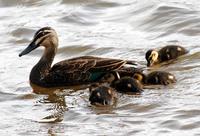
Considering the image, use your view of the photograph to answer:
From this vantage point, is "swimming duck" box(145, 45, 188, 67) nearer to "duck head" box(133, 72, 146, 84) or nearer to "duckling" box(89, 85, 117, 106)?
"duck head" box(133, 72, 146, 84)

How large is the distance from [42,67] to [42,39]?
13.9 inches

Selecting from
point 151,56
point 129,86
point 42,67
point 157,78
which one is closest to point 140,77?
point 157,78

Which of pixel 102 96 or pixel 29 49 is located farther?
pixel 29 49

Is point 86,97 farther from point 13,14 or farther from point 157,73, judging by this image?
point 13,14

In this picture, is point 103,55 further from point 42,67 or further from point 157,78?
point 157,78

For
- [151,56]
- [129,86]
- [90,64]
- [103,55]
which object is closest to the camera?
[129,86]

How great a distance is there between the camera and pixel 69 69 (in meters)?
9.98

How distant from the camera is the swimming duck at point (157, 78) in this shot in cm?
931

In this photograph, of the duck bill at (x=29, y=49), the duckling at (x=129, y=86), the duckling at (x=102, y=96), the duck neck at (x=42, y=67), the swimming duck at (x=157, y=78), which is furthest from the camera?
the duck bill at (x=29, y=49)

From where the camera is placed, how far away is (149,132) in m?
7.82

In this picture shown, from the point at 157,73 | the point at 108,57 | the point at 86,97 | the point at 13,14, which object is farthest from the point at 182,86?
the point at 13,14

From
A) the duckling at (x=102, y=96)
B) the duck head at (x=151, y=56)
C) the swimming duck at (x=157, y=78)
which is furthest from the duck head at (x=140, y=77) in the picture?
the duckling at (x=102, y=96)

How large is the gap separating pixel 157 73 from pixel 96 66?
793 mm

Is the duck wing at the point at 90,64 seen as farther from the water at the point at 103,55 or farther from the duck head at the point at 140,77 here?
the water at the point at 103,55
